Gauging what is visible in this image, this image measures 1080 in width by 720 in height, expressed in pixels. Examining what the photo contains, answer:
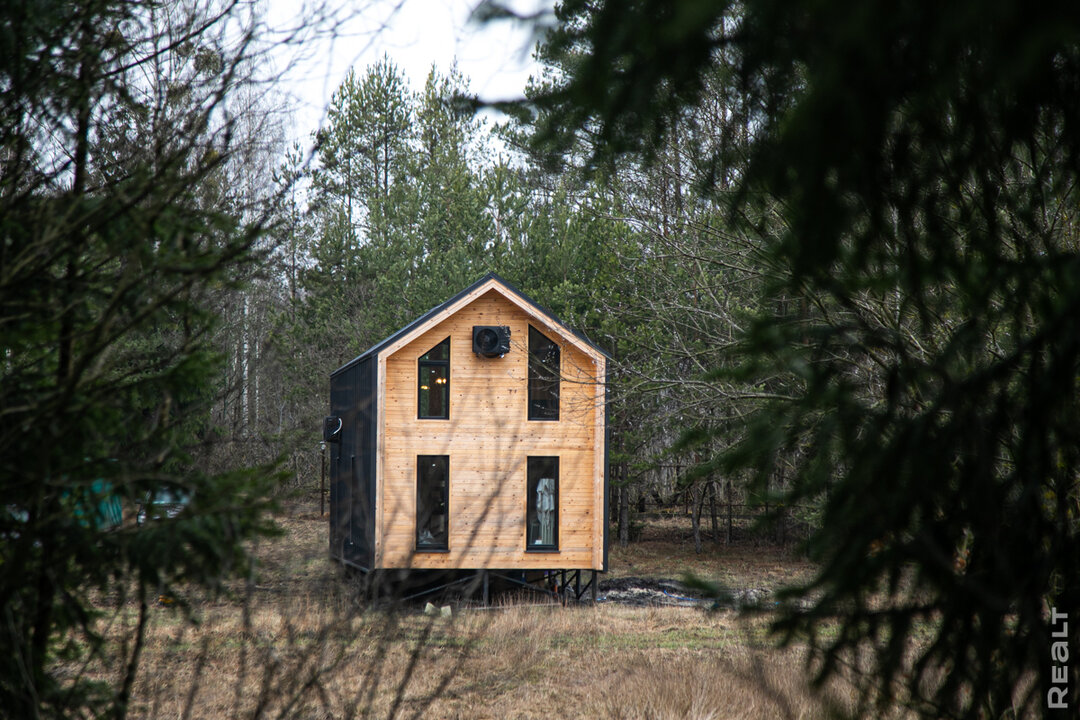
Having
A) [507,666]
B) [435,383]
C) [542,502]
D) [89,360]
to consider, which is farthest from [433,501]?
[89,360]

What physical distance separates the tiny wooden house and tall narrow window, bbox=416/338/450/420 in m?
0.02

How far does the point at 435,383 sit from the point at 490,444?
56.7 inches

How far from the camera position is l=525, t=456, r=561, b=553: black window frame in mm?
15281

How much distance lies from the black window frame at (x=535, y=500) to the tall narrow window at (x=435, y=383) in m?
1.74

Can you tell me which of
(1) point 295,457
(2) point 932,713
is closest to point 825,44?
(2) point 932,713

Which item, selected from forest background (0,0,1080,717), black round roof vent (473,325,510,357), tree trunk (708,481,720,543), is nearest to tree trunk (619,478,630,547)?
tree trunk (708,481,720,543)

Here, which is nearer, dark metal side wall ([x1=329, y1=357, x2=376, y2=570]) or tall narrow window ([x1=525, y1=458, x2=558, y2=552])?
dark metal side wall ([x1=329, y1=357, x2=376, y2=570])

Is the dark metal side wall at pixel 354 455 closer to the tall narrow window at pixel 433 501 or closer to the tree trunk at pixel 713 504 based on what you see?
the tall narrow window at pixel 433 501

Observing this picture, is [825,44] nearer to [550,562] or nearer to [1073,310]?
[1073,310]

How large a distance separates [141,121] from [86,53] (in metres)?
0.57

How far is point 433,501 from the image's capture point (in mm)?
15250

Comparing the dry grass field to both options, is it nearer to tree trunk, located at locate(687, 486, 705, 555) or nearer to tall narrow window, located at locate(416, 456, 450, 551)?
tall narrow window, located at locate(416, 456, 450, 551)

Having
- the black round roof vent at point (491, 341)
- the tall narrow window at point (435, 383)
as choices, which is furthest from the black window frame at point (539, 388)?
the tall narrow window at point (435, 383)

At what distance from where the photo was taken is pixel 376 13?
129 inches
